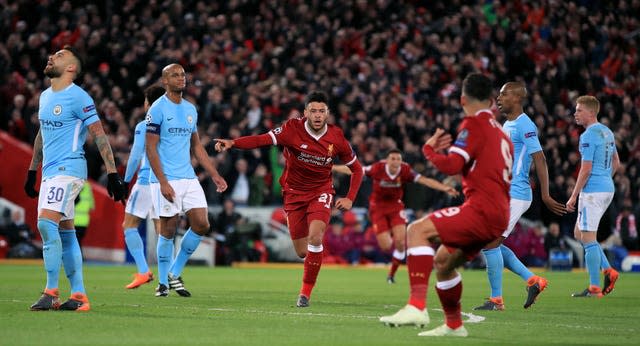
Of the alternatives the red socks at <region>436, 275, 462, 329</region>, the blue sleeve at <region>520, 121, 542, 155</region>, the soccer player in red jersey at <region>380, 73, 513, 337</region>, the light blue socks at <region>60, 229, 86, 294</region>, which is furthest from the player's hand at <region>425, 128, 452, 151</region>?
the light blue socks at <region>60, 229, 86, 294</region>

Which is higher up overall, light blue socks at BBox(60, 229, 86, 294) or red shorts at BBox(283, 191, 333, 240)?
red shorts at BBox(283, 191, 333, 240)

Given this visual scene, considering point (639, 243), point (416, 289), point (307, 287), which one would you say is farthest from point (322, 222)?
point (639, 243)

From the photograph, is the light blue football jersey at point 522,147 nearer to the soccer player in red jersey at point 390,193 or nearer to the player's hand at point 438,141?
the player's hand at point 438,141

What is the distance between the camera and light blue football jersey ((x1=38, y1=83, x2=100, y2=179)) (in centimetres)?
1052

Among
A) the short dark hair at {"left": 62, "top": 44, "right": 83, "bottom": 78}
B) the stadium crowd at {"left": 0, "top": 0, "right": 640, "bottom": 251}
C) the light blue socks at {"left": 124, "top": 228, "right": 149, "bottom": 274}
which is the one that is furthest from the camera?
the stadium crowd at {"left": 0, "top": 0, "right": 640, "bottom": 251}

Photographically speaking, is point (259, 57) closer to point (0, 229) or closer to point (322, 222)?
point (0, 229)

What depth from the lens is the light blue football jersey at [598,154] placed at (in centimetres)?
1407

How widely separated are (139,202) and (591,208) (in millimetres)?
6210

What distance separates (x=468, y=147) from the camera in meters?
8.31

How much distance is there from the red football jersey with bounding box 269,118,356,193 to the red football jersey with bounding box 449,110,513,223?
13.0ft

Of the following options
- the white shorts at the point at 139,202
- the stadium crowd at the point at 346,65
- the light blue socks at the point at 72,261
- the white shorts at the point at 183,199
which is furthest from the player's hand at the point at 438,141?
the stadium crowd at the point at 346,65

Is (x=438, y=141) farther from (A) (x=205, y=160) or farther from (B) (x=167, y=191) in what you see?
(A) (x=205, y=160)

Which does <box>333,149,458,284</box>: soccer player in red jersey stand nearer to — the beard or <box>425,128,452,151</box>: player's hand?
the beard

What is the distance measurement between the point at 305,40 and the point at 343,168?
14140 mm
